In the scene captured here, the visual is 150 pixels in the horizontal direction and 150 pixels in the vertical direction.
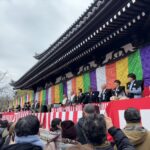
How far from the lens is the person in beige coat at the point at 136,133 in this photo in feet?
10.9

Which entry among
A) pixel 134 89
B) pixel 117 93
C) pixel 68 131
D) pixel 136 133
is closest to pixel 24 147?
pixel 68 131

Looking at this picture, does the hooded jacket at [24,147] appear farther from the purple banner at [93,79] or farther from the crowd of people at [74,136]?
the purple banner at [93,79]

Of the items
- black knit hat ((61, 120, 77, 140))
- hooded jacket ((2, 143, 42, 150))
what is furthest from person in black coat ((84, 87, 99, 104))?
hooded jacket ((2, 143, 42, 150))

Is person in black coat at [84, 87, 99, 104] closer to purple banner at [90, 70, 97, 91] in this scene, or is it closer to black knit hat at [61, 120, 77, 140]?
purple banner at [90, 70, 97, 91]

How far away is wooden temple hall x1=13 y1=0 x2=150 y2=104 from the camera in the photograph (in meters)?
7.95

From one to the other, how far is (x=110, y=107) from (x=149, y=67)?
359 cm

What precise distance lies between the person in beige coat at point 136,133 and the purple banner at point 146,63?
591cm

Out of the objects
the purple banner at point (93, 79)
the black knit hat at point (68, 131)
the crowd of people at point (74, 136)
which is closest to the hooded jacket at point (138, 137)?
the crowd of people at point (74, 136)

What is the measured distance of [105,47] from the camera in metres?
10.9

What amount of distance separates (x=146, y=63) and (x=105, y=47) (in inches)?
81.3

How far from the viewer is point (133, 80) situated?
855 cm

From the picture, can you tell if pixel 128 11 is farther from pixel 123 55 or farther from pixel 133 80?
pixel 123 55

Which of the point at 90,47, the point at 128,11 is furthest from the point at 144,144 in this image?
the point at 90,47

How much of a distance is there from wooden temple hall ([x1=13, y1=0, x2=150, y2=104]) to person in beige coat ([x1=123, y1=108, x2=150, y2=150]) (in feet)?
13.6
